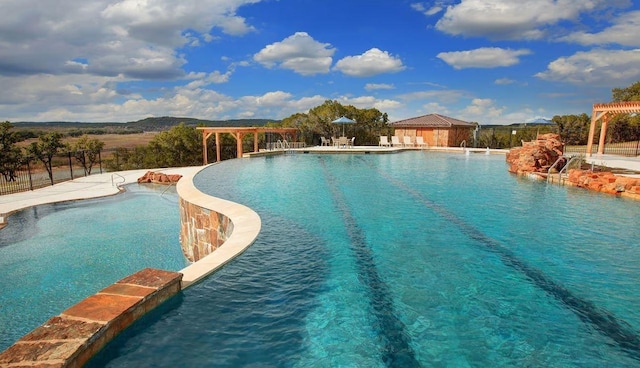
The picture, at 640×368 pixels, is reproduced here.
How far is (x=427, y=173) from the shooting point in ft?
41.5

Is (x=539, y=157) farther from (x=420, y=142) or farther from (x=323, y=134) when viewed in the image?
A: (x=323, y=134)

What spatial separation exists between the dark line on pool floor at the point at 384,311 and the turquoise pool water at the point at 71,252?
417 cm

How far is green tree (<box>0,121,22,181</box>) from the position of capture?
68.7ft

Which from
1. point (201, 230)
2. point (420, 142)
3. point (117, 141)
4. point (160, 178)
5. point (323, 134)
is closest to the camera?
point (201, 230)

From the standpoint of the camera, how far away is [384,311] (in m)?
3.31

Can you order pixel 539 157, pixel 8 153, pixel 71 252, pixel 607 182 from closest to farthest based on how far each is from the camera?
pixel 71 252
pixel 607 182
pixel 539 157
pixel 8 153

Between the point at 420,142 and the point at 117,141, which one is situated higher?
the point at 117,141

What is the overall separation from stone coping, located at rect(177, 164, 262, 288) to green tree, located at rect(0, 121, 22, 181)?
20587mm

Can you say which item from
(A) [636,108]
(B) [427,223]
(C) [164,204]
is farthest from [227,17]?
(A) [636,108]

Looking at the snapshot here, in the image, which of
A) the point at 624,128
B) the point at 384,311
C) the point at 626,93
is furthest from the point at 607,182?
the point at 626,93

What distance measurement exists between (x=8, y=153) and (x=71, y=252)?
20161 mm

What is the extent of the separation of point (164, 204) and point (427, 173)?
9.83 meters

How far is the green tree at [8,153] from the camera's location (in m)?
20.9

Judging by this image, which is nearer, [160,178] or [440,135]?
[160,178]
